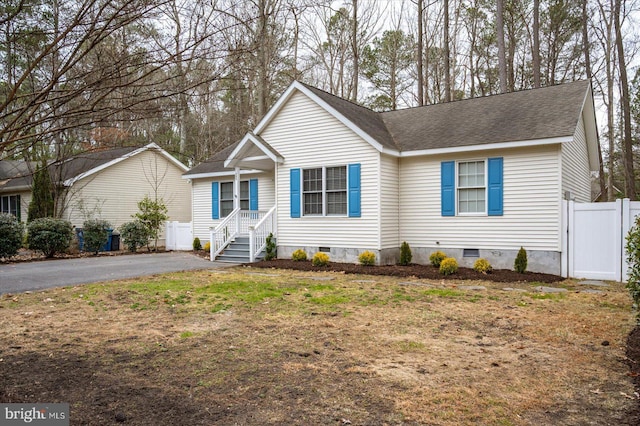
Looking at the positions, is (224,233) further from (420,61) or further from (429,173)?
(420,61)

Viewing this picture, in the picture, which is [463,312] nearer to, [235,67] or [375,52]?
[235,67]

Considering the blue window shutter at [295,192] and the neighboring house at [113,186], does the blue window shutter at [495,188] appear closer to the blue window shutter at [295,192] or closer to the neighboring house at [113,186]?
the blue window shutter at [295,192]

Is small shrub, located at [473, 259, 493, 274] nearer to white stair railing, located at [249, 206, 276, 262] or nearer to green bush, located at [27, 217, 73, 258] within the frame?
white stair railing, located at [249, 206, 276, 262]

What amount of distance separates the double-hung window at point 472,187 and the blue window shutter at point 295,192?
15.4 feet

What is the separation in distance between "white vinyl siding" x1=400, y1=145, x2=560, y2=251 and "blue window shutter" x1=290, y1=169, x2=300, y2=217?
328 centimetres

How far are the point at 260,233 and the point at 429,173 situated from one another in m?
5.48

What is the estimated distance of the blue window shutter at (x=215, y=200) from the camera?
1711 centimetres

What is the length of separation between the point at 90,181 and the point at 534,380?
20480mm

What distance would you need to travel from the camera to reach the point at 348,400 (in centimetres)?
337

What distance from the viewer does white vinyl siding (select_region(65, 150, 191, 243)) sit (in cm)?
1953

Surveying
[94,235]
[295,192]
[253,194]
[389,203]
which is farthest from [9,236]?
[389,203]

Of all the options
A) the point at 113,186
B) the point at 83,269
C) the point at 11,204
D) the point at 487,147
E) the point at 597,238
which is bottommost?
the point at 83,269

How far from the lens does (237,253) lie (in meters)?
13.9

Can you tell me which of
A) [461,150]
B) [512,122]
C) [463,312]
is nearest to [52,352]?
[463,312]
